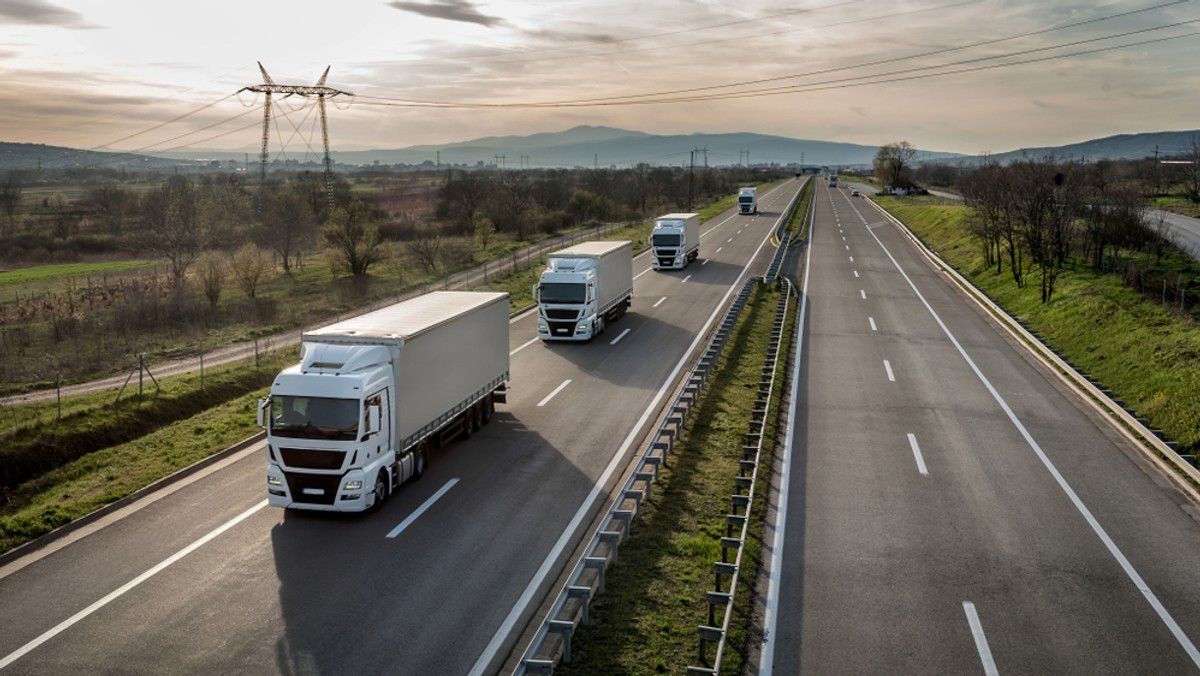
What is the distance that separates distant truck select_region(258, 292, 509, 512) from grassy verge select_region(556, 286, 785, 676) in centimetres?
513

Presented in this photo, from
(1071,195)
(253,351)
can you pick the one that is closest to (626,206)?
(1071,195)

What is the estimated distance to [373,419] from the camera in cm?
1517

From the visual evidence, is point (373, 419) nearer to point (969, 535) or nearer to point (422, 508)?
point (422, 508)

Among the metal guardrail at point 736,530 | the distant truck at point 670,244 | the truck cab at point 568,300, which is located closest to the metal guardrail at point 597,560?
the metal guardrail at point 736,530

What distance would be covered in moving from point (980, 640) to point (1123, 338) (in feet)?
70.6

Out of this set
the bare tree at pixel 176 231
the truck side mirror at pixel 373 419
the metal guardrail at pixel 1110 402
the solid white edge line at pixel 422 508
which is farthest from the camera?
the bare tree at pixel 176 231

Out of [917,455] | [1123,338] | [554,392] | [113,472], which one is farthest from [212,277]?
[1123,338]

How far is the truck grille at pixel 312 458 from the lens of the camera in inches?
583

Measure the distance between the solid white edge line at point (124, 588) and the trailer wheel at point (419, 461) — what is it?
10.1ft

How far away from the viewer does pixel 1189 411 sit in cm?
2069

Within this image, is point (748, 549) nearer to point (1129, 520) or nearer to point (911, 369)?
point (1129, 520)

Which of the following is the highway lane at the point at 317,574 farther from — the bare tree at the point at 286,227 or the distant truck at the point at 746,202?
the distant truck at the point at 746,202

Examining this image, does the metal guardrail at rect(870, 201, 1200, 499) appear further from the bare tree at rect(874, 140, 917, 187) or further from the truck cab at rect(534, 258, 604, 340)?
the bare tree at rect(874, 140, 917, 187)

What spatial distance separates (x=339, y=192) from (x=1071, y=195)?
232 feet
